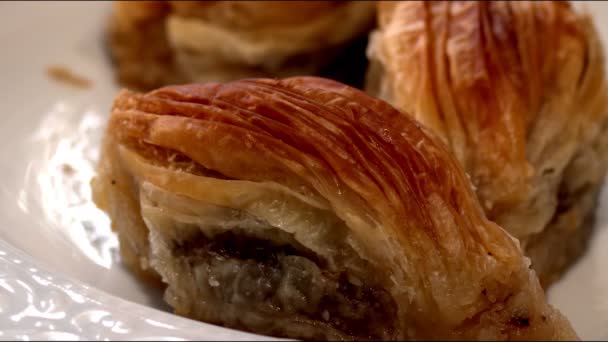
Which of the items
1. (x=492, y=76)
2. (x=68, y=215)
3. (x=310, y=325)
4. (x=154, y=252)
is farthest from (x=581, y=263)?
(x=68, y=215)

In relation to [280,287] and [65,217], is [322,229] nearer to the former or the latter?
[280,287]

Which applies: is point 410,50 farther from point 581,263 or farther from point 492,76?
point 581,263

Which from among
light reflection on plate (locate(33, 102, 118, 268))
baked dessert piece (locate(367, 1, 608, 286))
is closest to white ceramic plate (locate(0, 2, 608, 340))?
light reflection on plate (locate(33, 102, 118, 268))

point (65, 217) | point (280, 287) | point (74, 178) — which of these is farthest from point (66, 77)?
point (280, 287)

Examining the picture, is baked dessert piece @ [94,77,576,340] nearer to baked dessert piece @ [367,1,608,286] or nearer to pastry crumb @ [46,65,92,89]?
baked dessert piece @ [367,1,608,286]

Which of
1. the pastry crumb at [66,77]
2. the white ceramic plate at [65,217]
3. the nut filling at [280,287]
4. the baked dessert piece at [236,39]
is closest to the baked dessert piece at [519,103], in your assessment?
the white ceramic plate at [65,217]

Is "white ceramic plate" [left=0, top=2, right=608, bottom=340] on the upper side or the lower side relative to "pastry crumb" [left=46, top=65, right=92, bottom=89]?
lower
